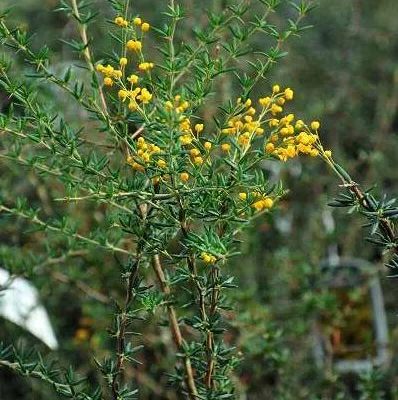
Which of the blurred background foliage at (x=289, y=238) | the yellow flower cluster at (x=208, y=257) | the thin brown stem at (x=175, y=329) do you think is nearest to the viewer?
the yellow flower cluster at (x=208, y=257)

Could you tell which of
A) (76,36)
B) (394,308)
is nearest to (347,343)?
(394,308)

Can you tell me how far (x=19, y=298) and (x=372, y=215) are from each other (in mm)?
1658

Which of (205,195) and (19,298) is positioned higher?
(205,195)

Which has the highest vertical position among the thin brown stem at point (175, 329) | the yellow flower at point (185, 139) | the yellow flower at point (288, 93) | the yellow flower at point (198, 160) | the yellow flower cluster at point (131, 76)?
the yellow flower cluster at point (131, 76)

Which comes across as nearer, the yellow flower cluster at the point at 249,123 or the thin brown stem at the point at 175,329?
the yellow flower cluster at the point at 249,123

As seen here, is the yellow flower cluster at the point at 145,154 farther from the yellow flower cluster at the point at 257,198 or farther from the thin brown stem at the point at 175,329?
the thin brown stem at the point at 175,329

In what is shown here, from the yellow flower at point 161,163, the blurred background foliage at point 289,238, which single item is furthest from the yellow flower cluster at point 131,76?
the blurred background foliage at point 289,238

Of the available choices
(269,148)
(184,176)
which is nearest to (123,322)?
(184,176)

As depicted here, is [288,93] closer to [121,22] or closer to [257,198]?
[257,198]

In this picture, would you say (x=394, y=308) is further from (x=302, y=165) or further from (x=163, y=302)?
(x=163, y=302)

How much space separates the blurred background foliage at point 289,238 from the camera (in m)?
→ 2.24

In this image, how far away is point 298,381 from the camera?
225cm

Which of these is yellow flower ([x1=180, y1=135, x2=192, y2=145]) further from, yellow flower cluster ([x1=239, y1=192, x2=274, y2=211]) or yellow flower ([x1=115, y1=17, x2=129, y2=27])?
yellow flower ([x1=115, y1=17, x2=129, y2=27])

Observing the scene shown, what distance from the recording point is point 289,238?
10.2ft
